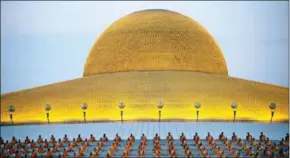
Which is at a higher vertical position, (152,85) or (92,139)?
(152,85)

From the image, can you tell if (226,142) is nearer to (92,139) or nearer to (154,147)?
(154,147)

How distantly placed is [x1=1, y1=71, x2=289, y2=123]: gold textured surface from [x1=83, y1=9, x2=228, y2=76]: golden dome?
5249 millimetres

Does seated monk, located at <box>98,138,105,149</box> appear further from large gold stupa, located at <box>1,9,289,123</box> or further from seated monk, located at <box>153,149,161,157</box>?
large gold stupa, located at <box>1,9,289,123</box>

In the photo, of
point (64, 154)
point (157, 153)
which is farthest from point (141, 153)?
point (64, 154)

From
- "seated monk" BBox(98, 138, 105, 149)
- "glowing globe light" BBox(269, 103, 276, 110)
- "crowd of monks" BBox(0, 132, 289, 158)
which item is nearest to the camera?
"crowd of monks" BBox(0, 132, 289, 158)

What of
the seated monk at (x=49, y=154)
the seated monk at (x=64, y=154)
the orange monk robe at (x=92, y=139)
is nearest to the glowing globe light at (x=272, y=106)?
the orange monk robe at (x=92, y=139)

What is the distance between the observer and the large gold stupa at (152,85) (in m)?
49.0

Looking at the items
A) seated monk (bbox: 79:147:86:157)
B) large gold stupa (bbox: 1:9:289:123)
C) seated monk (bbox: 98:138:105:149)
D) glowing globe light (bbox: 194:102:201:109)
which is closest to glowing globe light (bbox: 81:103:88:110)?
large gold stupa (bbox: 1:9:289:123)

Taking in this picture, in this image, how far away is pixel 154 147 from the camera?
34.4 m

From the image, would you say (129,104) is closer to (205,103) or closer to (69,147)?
(205,103)

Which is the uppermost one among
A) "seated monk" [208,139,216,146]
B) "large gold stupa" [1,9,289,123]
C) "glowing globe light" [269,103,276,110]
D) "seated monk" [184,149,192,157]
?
"large gold stupa" [1,9,289,123]

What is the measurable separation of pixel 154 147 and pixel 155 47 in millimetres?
28198

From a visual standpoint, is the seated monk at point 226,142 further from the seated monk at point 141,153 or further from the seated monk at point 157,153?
the seated monk at point 141,153

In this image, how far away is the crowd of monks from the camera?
32.9 metres
